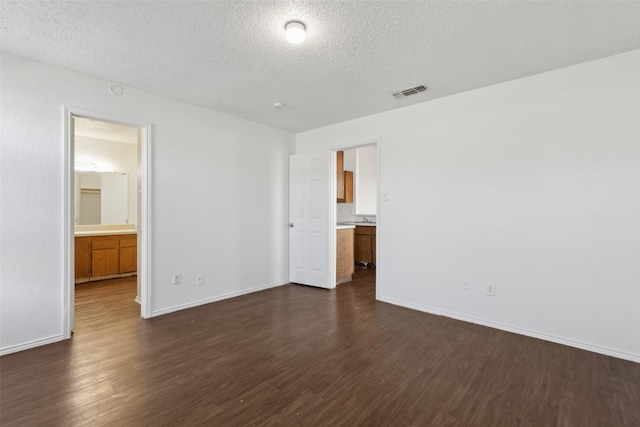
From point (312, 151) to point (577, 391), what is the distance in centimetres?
402

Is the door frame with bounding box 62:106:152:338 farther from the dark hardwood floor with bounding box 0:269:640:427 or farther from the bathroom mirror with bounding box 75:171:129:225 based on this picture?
the bathroom mirror with bounding box 75:171:129:225

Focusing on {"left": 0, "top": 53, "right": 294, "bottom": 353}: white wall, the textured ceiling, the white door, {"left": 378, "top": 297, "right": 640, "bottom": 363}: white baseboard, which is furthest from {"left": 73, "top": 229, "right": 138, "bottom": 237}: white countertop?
{"left": 378, "top": 297, "right": 640, "bottom": 363}: white baseboard

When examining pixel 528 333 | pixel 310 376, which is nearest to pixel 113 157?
pixel 310 376

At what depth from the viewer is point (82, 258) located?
4.87m

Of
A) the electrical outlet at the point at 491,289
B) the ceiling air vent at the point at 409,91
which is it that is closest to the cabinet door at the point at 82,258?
the ceiling air vent at the point at 409,91

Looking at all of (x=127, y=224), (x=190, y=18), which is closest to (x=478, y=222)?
(x=190, y=18)

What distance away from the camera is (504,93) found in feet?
9.87

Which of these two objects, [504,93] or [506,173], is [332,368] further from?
[504,93]

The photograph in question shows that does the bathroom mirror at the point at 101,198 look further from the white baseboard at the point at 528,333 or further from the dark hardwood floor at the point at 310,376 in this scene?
the white baseboard at the point at 528,333

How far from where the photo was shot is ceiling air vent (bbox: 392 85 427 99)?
3170mm

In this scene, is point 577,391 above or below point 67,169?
below

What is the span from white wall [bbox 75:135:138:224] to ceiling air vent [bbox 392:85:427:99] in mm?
4954

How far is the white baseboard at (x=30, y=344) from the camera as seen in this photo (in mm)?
2474

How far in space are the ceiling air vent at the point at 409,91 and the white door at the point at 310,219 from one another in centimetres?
138
